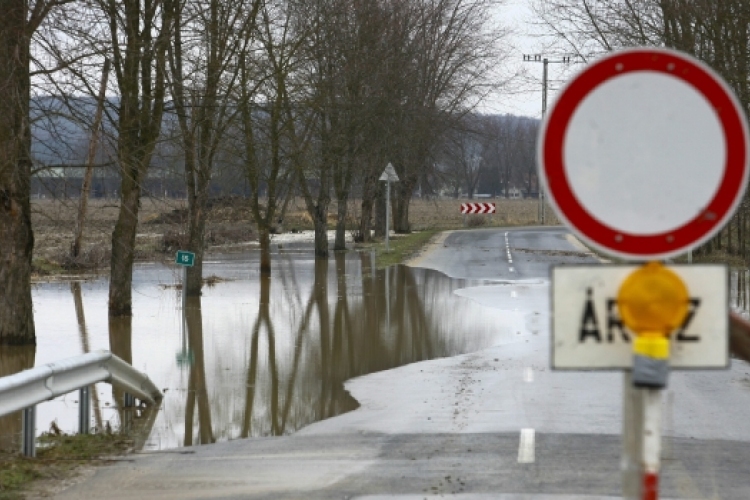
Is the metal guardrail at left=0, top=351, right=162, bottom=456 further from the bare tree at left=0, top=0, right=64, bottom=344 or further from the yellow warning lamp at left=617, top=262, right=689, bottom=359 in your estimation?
the yellow warning lamp at left=617, top=262, right=689, bottom=359

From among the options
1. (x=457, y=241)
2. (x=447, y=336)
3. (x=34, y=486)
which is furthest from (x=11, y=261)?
(x=457, y=241)

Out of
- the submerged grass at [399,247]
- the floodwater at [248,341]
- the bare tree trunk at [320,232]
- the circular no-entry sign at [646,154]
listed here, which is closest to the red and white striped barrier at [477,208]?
the submerged grass at [399,247]

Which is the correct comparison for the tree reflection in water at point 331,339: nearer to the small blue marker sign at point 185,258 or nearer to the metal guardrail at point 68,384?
the metal guardrail at point 68,384

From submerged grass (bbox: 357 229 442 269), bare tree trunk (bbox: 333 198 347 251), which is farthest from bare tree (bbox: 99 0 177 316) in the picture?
bare tree trunk (bbox: 333 198 347 251)

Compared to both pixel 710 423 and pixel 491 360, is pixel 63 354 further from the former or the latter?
pixel 710 423

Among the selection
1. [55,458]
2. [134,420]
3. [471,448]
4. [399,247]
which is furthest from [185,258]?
[399,247]

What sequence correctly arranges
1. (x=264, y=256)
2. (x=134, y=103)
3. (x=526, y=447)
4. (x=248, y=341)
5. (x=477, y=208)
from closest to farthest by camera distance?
(x=526, y=447) < (x=248, y=341) < (x=134, y=103) < (x=264, y=256) < (x=477, y=208)

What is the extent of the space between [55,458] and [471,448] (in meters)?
3.23

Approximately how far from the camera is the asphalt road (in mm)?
8070

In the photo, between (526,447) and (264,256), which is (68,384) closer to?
(526,447)

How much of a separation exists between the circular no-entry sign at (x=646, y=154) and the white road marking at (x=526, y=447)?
556 cm

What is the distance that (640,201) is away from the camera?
3527 millimetres

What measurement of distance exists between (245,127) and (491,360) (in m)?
16.9

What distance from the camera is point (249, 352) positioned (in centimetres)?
1705
